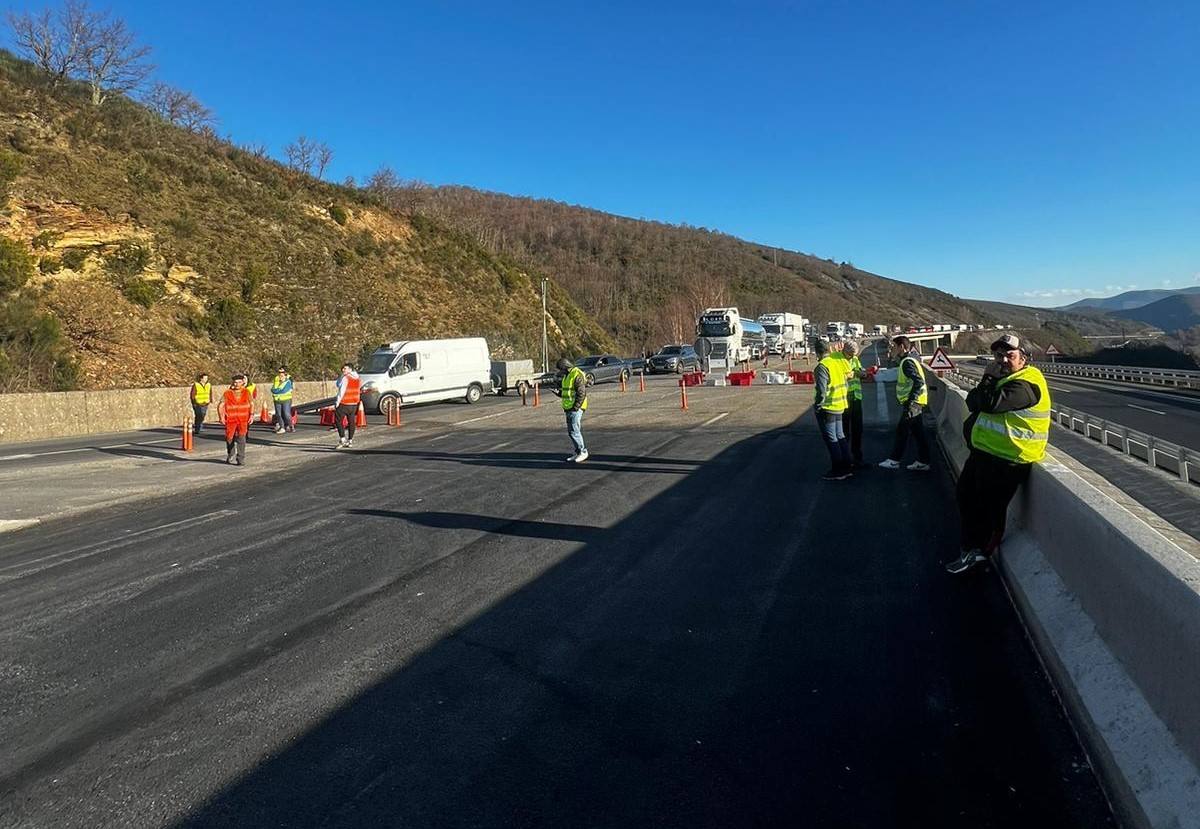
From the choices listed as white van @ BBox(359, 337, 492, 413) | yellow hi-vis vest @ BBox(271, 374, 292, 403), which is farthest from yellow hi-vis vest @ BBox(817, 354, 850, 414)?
white van @ BBox(359, 337, 492, 413)

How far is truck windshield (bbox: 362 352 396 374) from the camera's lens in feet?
80.0

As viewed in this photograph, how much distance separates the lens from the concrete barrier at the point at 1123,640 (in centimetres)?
279

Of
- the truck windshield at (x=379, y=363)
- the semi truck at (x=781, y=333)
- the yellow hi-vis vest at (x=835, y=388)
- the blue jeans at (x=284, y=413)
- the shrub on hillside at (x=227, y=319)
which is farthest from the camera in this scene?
the semi truck at (x=781, y=333)

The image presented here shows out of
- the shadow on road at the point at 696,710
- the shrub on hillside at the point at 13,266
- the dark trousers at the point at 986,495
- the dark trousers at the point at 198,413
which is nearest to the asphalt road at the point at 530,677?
the shadow on road at the point at 696,710

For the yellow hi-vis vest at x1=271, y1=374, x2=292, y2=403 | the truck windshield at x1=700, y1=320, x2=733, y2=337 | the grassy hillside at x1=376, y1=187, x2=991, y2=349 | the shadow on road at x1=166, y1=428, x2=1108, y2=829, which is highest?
the grassy hillside at x1=376, y1=187, x2=991, y2=349

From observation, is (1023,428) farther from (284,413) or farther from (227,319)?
(227,319)

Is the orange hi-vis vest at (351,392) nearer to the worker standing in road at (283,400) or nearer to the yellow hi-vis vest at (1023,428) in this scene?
the worker standing in road at (283,400)

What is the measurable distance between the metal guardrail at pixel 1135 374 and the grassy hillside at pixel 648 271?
45.0 metres

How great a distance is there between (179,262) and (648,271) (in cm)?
10610

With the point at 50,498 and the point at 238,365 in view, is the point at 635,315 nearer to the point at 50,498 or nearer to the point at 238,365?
the point at 238,365

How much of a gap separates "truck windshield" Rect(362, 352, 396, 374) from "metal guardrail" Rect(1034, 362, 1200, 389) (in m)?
33.5

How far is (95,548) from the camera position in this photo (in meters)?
8.04

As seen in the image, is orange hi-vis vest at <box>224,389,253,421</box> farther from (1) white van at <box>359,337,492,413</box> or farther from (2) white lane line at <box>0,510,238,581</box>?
(1) white van at <box>359,337,492,413</box>

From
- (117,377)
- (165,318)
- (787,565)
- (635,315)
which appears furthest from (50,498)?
(635,315)
